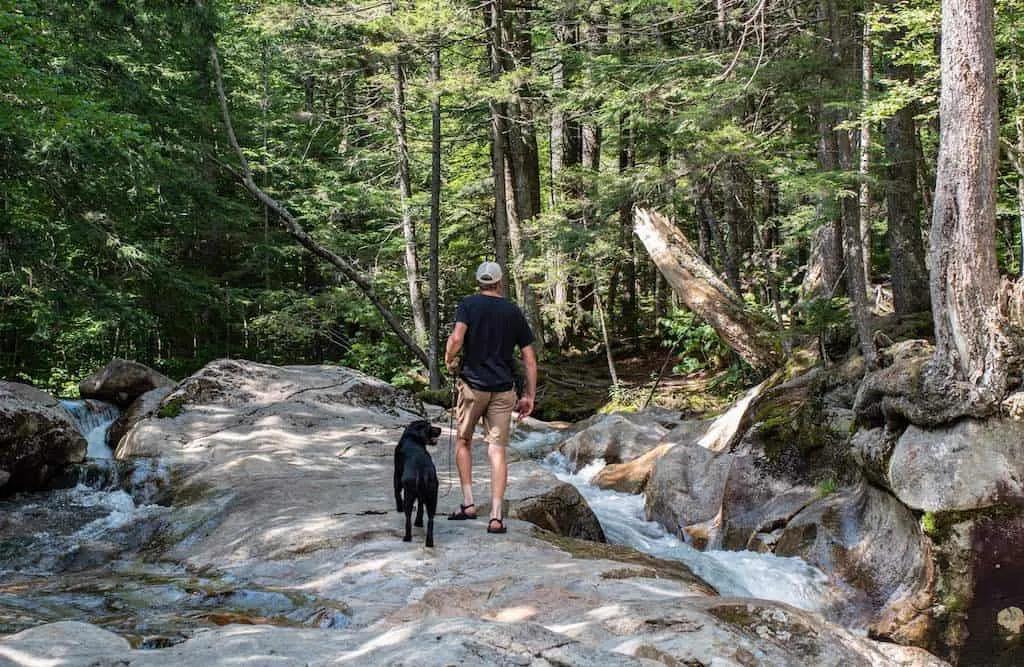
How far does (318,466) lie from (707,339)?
39.3 feet

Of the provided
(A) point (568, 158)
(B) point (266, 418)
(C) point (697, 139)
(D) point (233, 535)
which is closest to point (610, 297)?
(A) point (568, 158)

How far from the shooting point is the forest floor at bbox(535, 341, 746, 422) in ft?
55.1

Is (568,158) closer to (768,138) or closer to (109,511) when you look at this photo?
(768,138)

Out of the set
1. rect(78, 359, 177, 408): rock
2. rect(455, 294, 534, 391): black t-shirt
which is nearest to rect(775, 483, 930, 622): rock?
rect(455, 294, 534, 391): black t-shirt

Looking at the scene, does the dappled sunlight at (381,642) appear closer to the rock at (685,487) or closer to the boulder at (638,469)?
the rock at (685,487)

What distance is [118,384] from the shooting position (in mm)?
14172

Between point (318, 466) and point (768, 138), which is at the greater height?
point (768, 138)

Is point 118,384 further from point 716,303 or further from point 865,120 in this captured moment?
point 865,120

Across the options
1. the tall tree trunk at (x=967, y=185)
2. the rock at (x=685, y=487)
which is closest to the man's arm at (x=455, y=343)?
the rock at (x=685, y=487)

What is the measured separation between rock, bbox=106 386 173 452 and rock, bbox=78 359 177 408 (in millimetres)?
719

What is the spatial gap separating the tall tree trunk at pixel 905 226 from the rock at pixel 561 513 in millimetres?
7247

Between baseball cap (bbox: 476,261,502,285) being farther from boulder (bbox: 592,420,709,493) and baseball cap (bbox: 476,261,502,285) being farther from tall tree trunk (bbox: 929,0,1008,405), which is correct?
boulder (bbox: 592,420,709,493)

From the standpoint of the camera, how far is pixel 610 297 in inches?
984

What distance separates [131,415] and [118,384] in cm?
163
